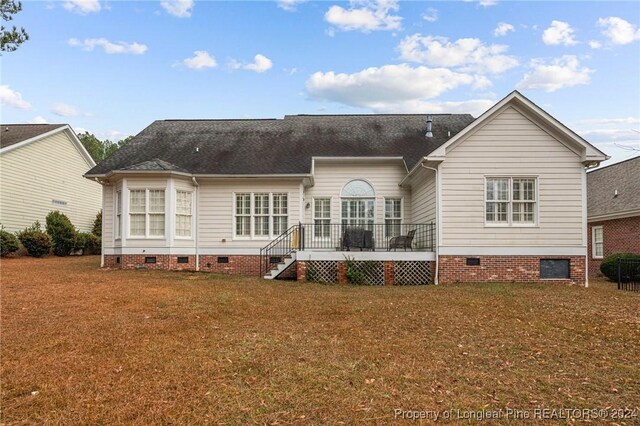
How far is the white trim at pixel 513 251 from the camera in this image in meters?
13.7

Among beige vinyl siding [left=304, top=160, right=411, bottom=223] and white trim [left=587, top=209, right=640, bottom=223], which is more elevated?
beige vinyl siding [left=304, top=160, right=411, bottom=223]

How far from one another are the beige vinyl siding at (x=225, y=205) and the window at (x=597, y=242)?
50.1ft

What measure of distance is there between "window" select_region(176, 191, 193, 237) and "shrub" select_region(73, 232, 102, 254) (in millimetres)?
10309

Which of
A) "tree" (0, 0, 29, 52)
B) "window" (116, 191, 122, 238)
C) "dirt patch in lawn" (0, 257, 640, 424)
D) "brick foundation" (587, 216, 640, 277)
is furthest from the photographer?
"brick foundation" (587, 216, 640, 277)

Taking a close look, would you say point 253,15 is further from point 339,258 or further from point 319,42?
point 339,258

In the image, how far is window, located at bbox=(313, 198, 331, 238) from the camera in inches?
698

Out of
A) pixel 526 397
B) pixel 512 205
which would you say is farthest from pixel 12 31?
pixel 512 205

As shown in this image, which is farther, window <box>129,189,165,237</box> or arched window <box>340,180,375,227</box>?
arched window <box>340,180,375,227</box>

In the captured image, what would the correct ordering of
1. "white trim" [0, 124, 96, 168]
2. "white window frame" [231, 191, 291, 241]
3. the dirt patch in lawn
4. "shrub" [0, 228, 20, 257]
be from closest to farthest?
the dirt patch in lawn, "white window frame" [231, 191, 291, 241], "shrub" [0, 228, 20, 257], "white trim" [0, 124, 96, 168]

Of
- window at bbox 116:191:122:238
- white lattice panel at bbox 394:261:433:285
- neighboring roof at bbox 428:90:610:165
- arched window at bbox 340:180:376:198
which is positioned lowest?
white lattice panel at bbox 394:261:433:285

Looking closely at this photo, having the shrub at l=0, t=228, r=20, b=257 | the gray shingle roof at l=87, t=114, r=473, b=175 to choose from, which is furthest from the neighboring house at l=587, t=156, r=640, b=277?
the shrub at l=0, t=228, r=20, b=257

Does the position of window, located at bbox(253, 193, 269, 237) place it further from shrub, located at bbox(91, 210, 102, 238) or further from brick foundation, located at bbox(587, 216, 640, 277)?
brick foundation, located at bbox(587, 216, 640, 277)

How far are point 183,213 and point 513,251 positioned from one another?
11.4 metres

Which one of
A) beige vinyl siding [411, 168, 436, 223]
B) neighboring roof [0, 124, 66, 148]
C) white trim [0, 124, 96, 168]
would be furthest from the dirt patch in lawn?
neighboring roof [0, 124, 66, 148]
